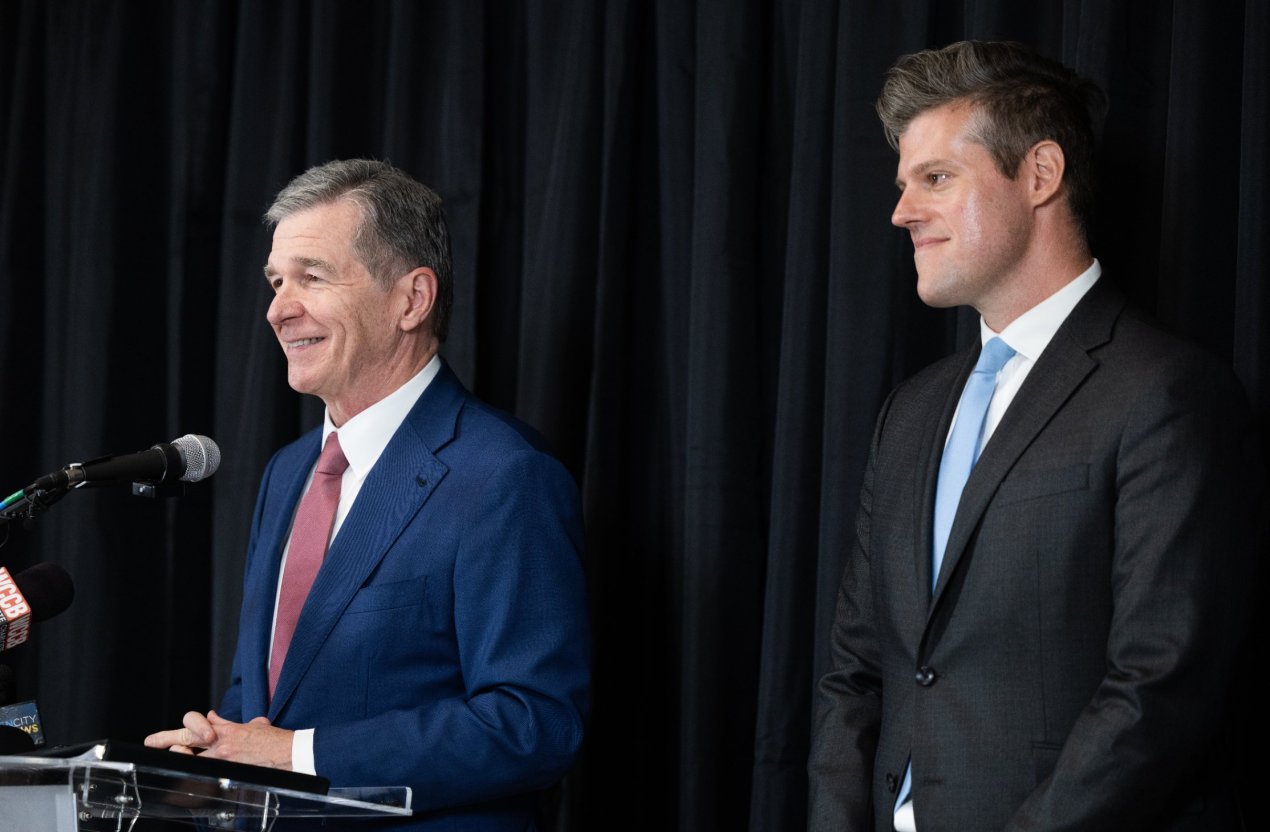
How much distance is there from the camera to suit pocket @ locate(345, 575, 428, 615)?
7.50 feet

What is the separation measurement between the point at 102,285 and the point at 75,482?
5.86 ft

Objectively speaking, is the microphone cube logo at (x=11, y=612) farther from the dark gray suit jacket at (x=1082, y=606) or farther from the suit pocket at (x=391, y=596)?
the dark gray suit jacket at (x=1082, y=606)

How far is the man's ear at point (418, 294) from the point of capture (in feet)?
8.55

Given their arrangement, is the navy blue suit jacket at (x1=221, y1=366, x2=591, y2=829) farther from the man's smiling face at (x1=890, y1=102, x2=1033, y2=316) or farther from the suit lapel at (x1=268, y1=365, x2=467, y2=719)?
the man's smiling face at (x1=890, y1=102, x2=1033, y2=316)

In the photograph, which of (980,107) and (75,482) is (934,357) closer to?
(980,107)

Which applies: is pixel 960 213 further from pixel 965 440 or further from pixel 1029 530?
pixel 1029 530

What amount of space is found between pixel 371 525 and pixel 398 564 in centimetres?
9

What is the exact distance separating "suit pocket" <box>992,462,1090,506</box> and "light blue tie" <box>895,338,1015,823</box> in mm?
117

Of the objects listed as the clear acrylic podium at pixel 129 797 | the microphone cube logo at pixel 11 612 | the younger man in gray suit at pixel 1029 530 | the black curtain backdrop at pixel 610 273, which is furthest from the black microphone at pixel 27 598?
the black curtain backdrop at pixel 610 273

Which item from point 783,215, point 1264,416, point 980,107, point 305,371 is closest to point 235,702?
point 305,371

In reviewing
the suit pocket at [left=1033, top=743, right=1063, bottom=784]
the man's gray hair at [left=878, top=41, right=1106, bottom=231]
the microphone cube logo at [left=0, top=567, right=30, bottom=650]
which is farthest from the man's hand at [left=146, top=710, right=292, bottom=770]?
the man's gray hair at [left=878, top=41, right=1106, bottom=231]

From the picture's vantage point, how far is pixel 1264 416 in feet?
7.29

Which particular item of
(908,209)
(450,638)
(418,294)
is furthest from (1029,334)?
(418,294)

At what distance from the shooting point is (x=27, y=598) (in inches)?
74.5
